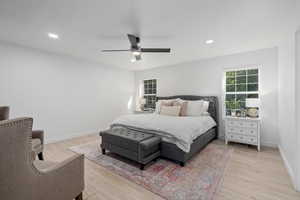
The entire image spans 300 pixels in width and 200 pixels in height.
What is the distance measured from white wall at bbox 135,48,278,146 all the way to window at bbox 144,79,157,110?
294 mm

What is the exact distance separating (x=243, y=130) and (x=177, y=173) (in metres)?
2.18

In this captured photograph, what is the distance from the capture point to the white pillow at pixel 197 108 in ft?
12.8

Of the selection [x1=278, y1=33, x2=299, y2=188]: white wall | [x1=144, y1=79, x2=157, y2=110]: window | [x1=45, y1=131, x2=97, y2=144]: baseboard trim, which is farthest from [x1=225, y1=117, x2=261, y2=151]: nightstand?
[x1=45, y1=131, x2=97, y2=144]: baseboard trim

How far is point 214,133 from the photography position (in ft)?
12.8

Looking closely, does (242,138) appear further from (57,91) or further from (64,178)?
(57,91)

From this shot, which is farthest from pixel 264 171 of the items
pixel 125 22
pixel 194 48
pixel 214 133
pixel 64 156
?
pixel 64 156

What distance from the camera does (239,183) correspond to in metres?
1.99

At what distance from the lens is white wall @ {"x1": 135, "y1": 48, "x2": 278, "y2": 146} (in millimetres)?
3354

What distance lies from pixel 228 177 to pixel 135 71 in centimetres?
534

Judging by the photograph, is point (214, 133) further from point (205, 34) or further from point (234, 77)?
point (205, 34)

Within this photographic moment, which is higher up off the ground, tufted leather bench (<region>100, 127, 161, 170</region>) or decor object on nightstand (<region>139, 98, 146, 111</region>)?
decor object on nightstand (<region>139, 98, 146, 111</region>)

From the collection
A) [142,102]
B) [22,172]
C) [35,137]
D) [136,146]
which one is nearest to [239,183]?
[136,146]

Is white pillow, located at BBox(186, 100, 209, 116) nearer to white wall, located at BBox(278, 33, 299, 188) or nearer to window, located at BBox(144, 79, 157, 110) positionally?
white wall, located at BBox(278, 33, 299, 188)

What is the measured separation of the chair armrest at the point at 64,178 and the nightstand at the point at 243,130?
3473 millimetres
